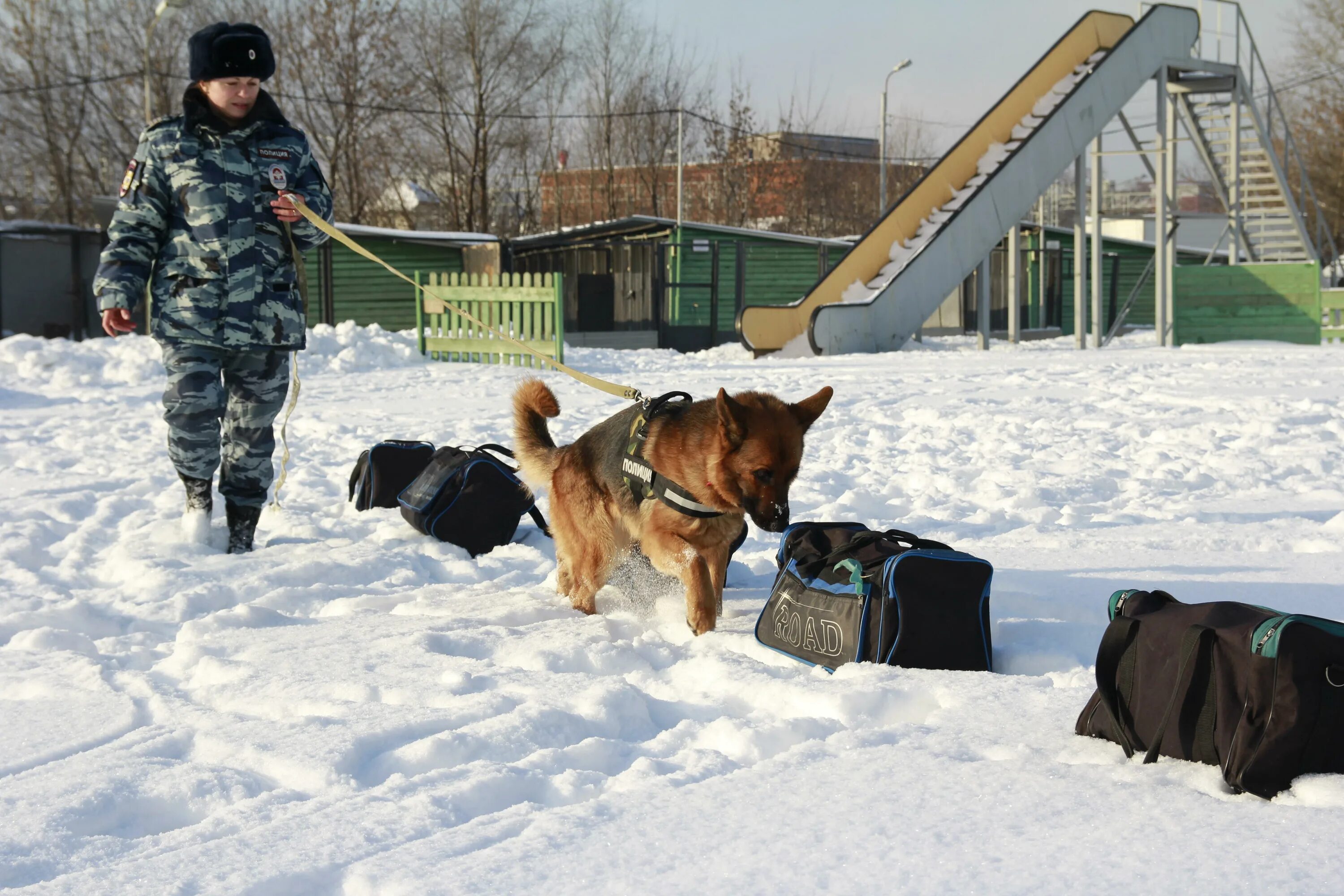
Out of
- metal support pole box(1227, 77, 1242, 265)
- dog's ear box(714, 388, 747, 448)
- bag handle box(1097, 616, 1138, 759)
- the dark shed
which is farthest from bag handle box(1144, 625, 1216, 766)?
the dark shed

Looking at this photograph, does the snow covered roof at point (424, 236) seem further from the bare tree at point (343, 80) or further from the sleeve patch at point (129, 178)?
the sleeve patch at point (129, 178)

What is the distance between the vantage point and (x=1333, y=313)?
65.8 ft

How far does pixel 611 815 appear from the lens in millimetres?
2191

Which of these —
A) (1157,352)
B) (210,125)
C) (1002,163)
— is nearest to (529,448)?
(210,125)

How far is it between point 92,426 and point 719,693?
7480mm

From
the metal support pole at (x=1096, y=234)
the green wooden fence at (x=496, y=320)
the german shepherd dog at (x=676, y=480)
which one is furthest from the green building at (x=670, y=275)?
the german shepherd dog at (x=676, y=480)

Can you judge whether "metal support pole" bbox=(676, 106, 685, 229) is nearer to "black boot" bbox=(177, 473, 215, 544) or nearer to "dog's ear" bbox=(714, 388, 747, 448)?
"black boot" bbox=(177, 473, 215, 544)

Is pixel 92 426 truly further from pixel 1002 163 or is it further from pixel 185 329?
pixel 1002 163

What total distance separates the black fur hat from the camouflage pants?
110cm

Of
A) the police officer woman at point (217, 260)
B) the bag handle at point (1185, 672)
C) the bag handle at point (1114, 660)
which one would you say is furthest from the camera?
the police officer woman at point (217, 260)

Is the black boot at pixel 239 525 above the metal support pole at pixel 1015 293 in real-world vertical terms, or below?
below

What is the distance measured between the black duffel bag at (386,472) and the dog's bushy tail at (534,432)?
127 centimetres

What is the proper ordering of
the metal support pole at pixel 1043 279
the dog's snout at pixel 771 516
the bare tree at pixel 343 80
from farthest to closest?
the bare tree at pixel 343 80 → the metal support pole at pixel 1043 279 → the dog's snout at pixel 771 516

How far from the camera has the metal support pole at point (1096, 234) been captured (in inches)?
687
